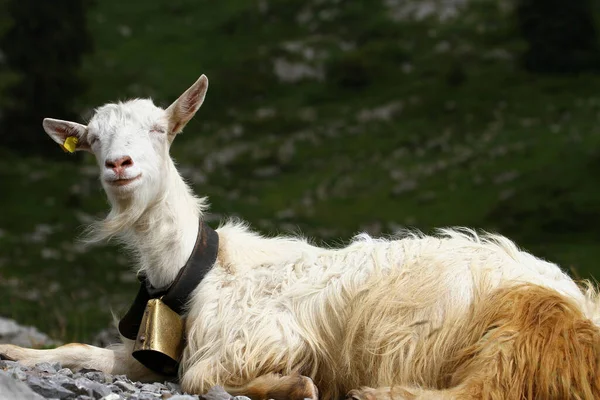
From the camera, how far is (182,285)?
8492 mm

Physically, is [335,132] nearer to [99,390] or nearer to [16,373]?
[16,373]

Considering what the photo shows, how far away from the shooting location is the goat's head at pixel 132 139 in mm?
8297

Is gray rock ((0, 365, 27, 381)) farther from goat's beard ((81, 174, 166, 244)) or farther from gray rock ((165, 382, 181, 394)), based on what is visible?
goat's beard ((81, 174, 166, 244))

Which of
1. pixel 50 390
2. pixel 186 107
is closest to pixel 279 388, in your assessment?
pixel 50 390

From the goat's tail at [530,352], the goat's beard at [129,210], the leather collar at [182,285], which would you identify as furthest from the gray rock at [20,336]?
the goat's tail at [530,352]

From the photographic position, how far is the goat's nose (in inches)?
324

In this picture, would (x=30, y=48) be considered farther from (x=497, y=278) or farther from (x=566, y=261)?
(x=497, y=278)

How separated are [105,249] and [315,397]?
28878 millimetres

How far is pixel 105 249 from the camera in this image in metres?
35.3

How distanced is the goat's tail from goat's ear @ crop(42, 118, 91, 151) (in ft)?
13.2

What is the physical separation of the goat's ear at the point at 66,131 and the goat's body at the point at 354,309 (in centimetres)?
180

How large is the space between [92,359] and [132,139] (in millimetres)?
2015

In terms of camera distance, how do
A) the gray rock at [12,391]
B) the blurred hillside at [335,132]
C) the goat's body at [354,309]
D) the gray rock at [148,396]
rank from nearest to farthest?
the gray rock at [12,391]
the gray rock at [148,396]
the goat's body at [354,309]
the blurred hillside at [335,132]

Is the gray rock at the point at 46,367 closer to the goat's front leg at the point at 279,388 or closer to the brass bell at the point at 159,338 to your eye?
the brass bell at the point at 159,338
